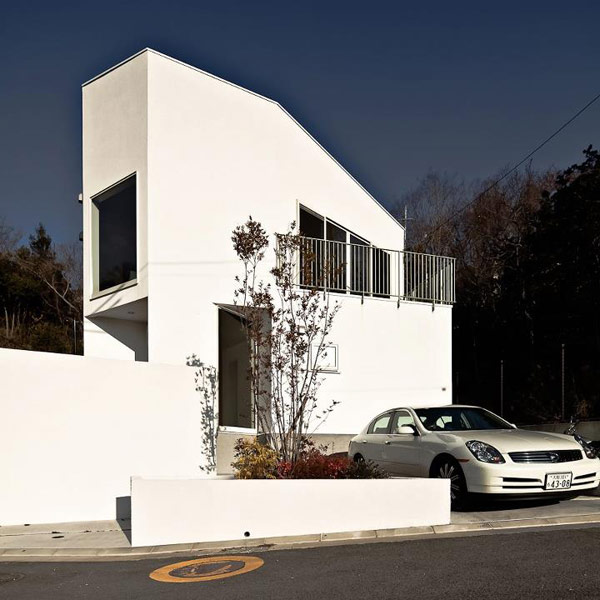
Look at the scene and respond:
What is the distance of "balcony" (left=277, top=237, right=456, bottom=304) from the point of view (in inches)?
586

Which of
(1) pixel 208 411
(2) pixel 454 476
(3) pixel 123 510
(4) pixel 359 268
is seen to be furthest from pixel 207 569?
(4) pixel 359 268

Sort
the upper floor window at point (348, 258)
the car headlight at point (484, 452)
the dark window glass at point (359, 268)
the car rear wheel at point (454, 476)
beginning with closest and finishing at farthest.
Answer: the car headlight at point (484, 452) < the car rear wheel at point (454, 476) < the upper floor window at point (348, 258) < the dark window glass at point (359, 268)

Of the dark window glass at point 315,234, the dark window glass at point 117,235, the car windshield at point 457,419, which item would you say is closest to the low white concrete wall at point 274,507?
the car windshield at point 457,419

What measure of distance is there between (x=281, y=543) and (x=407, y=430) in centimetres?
283

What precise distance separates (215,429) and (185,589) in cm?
561

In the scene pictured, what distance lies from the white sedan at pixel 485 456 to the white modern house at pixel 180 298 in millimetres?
3317

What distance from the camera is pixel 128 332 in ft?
46.8

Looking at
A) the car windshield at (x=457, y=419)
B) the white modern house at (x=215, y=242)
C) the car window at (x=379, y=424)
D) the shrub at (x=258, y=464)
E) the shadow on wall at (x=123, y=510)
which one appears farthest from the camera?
the white modern house at (x=215, y=242)

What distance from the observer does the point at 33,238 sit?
35.6 meters

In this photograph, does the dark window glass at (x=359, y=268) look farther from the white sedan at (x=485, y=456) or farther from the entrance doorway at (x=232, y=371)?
the white sedan at (x=485, y=456)

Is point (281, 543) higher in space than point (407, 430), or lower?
lower

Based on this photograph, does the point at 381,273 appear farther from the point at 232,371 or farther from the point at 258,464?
the point at 258,464

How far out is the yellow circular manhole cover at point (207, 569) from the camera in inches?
256

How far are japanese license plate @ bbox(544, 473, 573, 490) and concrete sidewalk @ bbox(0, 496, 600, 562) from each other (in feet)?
0.92
